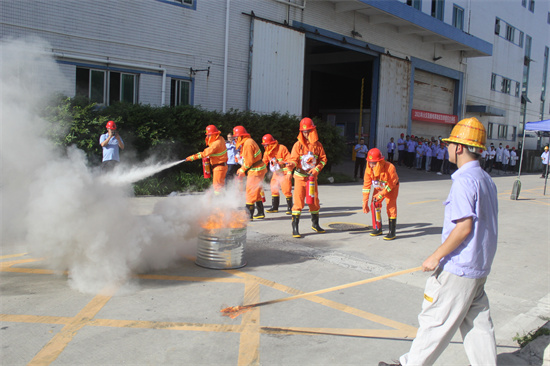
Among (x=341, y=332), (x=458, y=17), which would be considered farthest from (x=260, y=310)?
(x=458, y=17)

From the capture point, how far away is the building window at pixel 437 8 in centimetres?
2932

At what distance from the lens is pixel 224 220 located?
6312 millimetres

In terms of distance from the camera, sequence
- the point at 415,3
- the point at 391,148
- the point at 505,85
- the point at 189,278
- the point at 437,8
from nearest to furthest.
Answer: the point at 189,278 < the point at 391,148 < the point at 415,3 < the point at 437,8 < the point at 505,85

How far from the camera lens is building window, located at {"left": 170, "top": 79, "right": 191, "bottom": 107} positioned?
663 inches

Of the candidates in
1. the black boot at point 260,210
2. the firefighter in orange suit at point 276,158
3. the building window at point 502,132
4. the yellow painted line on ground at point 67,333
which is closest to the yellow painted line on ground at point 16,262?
the yellow painted line on ground at point 67,333

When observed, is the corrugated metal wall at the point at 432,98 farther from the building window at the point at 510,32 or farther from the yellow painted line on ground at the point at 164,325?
the yellow painted line on ground at the point at 164,325

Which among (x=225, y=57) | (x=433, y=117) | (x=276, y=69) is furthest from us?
(x=433, y=117)

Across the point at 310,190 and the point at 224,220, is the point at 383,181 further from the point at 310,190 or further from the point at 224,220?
the point at 224,220

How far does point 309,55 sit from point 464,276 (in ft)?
98.5

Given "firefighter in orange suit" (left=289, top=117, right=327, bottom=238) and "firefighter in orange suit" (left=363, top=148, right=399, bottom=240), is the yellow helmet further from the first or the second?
"firefighter in orange suit" (left=289, top=117, right=327, bottom=238)

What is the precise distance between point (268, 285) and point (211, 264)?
3.07ft

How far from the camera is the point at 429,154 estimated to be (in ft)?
90.8

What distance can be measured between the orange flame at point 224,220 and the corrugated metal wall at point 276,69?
42.1ft

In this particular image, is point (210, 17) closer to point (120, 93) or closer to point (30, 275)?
point (120, 93)
